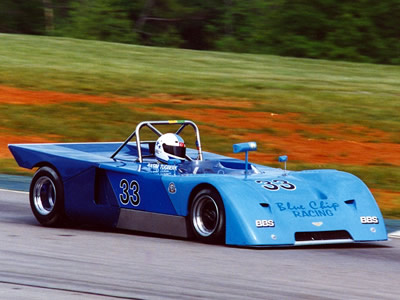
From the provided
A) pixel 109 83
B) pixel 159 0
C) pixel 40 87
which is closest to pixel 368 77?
pixel 109 83

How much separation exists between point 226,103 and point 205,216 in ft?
49.3

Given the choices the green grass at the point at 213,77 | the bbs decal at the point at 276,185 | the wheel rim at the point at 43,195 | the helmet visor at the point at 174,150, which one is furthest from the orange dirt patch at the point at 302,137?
the bbs decal at the point at 276,185

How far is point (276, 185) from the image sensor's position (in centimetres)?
880

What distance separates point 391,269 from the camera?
805 cm

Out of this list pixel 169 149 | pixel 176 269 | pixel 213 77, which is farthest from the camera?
pixel 213 77

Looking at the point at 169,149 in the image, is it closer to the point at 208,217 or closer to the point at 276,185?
the point at 208,217

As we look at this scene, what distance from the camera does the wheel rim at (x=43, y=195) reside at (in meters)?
10.1

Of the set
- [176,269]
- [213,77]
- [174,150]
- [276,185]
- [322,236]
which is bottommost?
[176,269]

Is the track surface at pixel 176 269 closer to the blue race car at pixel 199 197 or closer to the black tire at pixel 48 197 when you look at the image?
the blue race car at pixel 199 197

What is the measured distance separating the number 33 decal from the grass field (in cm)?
416

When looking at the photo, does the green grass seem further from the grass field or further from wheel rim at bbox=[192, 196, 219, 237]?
wheel rim at bbox=[192, 196, 219, 237]

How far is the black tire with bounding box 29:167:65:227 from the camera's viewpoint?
9.87m

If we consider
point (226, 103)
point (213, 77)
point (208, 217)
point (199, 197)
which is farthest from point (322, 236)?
point (213, 77)

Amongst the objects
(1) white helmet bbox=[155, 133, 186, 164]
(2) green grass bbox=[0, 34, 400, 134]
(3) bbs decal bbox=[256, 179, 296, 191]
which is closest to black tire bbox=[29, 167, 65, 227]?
(1) white helmet bbox=[155, 133, 186, 164]
